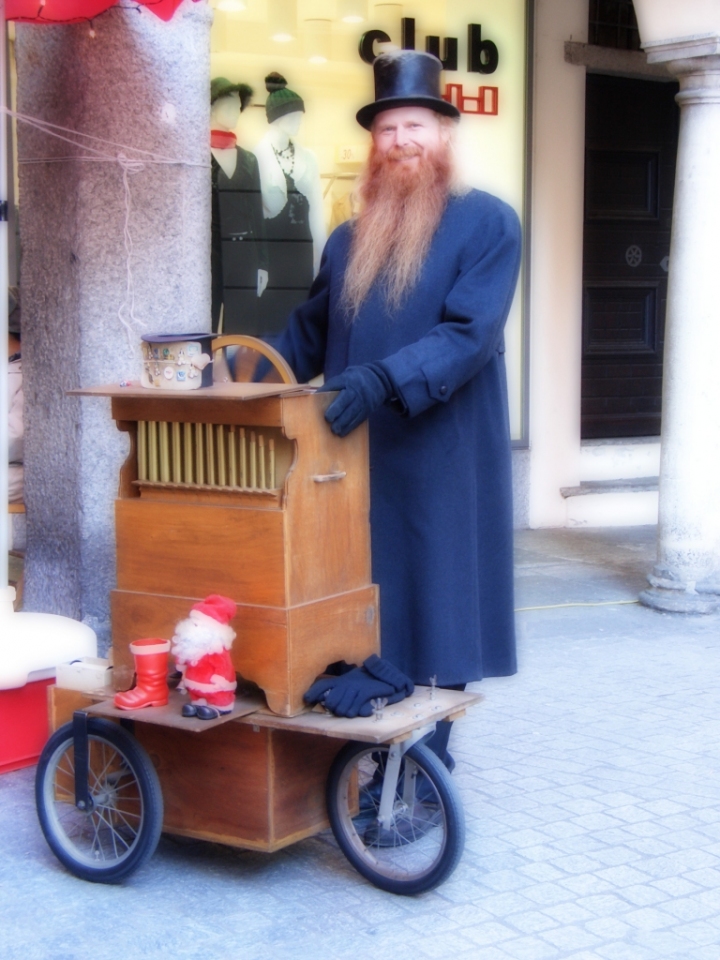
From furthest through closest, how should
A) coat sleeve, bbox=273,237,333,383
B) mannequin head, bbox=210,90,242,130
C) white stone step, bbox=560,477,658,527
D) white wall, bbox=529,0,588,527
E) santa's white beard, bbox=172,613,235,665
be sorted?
white stone step, bbox=560,477,658,527, white wall, bbox=529,0,588,527, mannequin head, bbox=210,90,242,130, coat sleeve, bbox=273,237,333,383, santa's white beard, bbox=172,613,235,665

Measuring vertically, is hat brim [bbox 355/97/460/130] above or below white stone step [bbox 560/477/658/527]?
above

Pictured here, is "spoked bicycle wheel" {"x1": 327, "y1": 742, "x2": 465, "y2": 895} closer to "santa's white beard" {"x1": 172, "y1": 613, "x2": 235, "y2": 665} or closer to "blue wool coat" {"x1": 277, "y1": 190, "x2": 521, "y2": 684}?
"blue wool coat" {"x1": 277, "y1": 190, "x2": 521, "y2": 684}

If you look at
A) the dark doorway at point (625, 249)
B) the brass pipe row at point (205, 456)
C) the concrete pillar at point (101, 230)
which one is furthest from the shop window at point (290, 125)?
the brass pipe row at point (205, 456)

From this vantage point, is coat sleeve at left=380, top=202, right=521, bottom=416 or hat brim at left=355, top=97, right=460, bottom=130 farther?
hat brim at left=355, top=97, right=460, bottom=130

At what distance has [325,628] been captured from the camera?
135 inches

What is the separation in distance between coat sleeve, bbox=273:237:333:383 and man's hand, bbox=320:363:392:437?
62 centimetres

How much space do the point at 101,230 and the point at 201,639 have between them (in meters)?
2.29

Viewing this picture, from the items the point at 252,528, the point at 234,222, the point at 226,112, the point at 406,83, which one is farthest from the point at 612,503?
the point at 252,528

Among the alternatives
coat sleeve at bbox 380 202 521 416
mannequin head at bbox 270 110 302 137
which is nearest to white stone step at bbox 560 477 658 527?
mannequin head at bbox 270 110 302 137

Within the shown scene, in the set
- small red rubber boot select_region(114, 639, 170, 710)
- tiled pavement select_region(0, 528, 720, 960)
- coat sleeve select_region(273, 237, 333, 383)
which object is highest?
coat sleeve select_region(273, 237, 333, 383)

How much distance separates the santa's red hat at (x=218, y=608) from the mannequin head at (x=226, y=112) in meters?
4.43

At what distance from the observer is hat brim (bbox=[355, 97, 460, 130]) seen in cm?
371

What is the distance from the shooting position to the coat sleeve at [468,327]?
137 inches

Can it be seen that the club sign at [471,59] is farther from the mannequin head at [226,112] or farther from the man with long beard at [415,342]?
the man with long beard at [415,342]
